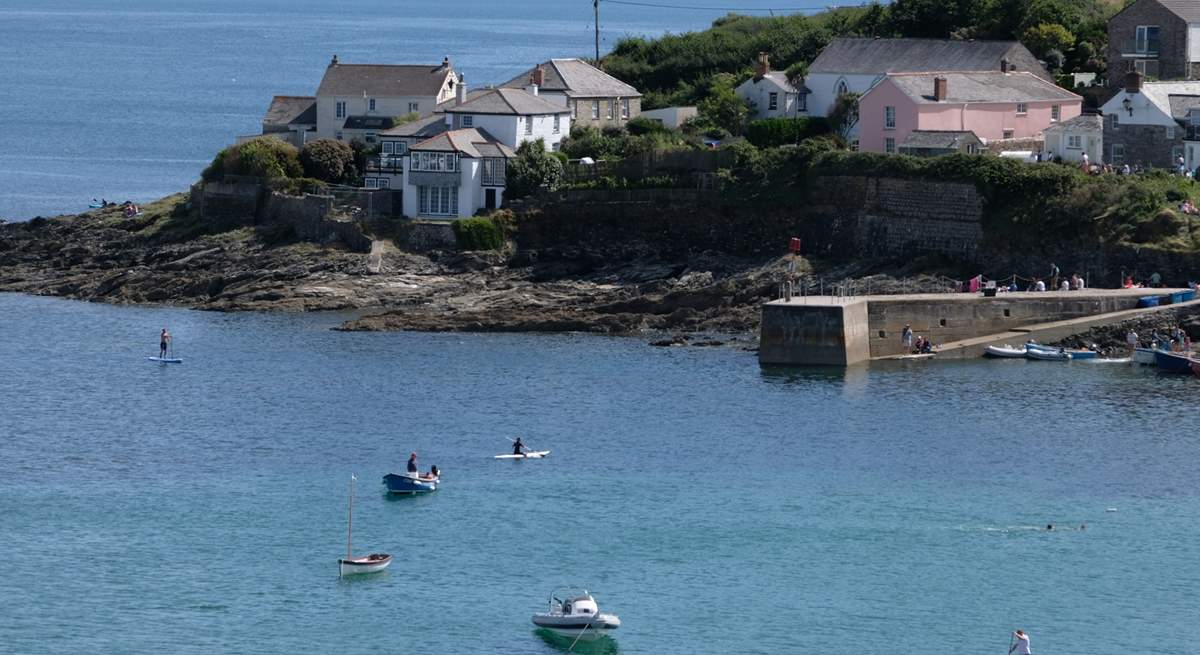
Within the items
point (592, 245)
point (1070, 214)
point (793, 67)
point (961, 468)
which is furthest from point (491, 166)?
point (961, 468)

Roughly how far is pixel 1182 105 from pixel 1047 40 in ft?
45.1

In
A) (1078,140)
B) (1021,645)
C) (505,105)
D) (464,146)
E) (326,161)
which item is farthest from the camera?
(326,161)

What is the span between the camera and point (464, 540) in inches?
2000

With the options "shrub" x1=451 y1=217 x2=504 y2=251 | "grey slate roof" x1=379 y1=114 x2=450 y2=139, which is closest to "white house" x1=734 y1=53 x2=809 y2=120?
"grey slate roof" x1=379 y1=114 x2=450 y2=139

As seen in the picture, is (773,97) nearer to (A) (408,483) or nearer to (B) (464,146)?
(B) (464,146)

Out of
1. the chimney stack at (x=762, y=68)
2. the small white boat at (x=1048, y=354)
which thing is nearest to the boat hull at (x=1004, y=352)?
the small white boat at (x=1048, y=354)

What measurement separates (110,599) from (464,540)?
8.49 metres

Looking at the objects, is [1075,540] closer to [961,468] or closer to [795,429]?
[961,468]

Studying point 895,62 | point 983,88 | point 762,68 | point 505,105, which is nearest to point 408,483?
point 505,105

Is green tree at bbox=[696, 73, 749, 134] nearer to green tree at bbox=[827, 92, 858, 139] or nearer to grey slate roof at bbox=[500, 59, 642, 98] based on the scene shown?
grey slate roof at bbox=[500, 59, 642, 98]

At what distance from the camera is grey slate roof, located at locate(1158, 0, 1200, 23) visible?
88.2m

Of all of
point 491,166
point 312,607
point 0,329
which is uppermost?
point 491,166

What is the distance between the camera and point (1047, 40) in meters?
A: 93.8

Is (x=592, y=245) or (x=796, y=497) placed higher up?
(x=592, y=245)
